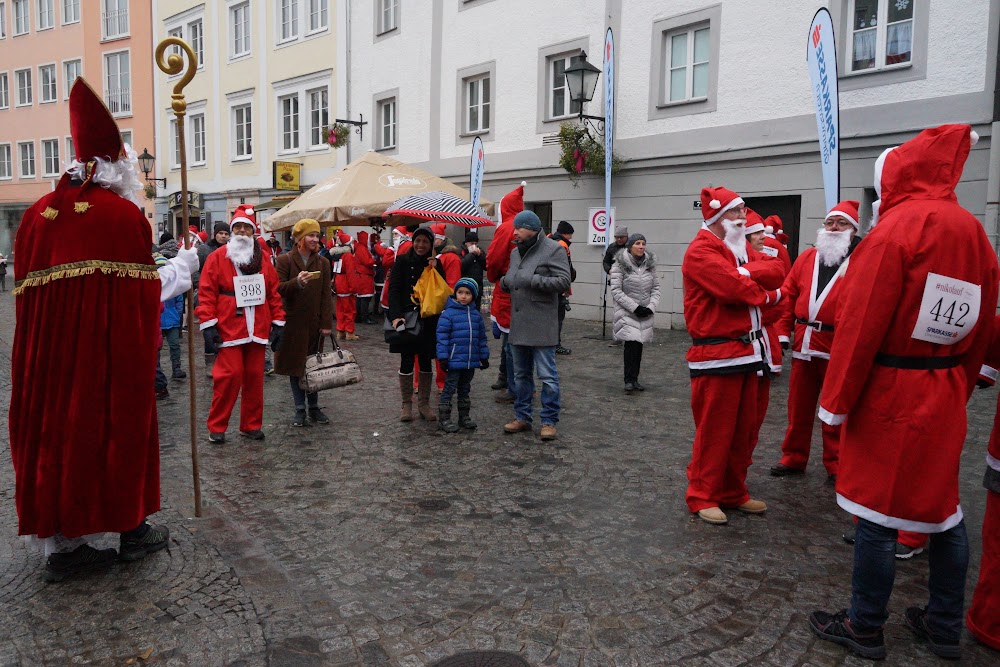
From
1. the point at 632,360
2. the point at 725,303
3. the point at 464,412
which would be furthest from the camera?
the point at 632,360

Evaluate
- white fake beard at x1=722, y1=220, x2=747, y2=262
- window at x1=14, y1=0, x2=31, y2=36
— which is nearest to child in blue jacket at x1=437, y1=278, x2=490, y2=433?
white fake beard at x1=722, y1=220, x2=747, y2=262

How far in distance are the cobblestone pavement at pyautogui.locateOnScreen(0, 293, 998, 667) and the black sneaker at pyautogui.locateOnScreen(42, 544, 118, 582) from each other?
0.07 meters

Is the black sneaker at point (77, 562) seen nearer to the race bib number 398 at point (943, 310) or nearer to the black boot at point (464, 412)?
the black boot at point (464, 412)

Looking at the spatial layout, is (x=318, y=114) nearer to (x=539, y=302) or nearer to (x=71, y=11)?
(x=539, y=302)

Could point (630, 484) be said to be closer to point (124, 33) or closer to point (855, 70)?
point (855, 70)

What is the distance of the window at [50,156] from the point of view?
3822 cm

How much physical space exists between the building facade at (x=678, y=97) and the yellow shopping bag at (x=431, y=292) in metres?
7.91

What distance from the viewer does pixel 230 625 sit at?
11.3ft

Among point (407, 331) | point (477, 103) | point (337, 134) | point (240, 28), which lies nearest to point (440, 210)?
point (407, 331)

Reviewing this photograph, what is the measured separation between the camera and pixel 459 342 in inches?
278

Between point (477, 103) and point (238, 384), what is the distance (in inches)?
576

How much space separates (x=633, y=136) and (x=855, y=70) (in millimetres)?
4490

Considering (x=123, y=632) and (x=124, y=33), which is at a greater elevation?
(x=124, y=33)

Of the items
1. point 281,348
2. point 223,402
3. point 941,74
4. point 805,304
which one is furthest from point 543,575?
point 941,74
